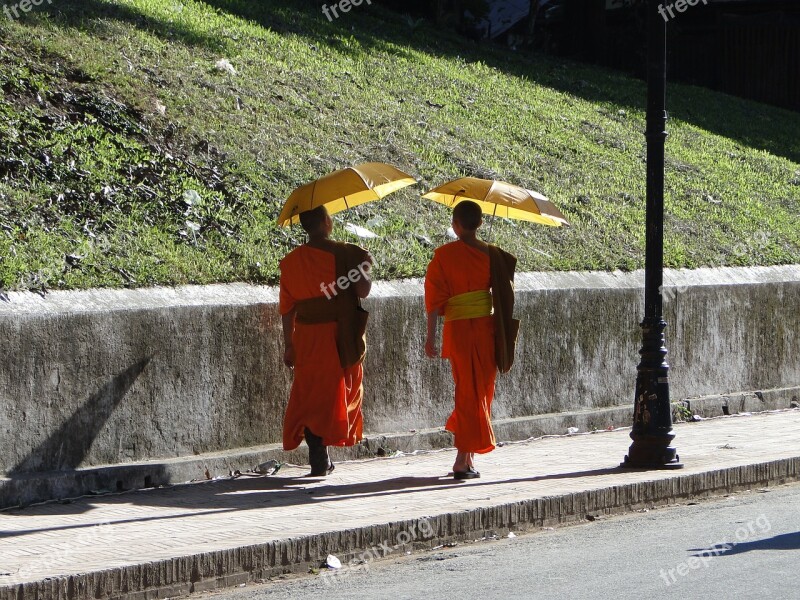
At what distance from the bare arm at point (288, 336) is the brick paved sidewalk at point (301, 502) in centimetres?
85

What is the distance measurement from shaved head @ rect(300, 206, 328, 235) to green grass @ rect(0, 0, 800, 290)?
95cm

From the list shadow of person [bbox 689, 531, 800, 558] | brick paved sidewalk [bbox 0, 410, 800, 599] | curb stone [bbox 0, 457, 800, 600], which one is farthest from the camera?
shadow of person [bbox 689, 531, 800, 558]

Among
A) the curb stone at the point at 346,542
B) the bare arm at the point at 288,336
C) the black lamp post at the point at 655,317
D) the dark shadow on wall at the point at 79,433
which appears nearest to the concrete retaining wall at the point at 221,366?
the dark shadow on wall at the point at 79,433

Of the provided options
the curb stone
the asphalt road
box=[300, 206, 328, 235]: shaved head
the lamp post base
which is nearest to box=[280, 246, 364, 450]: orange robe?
box=[300, 206, 328, 235]: shaved head

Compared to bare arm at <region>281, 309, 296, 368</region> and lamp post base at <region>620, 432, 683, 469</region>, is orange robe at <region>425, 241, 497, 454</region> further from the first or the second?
lamp post base at <region>620, 432, 683, 469</region>

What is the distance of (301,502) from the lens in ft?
24.6

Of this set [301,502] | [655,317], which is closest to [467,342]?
[655,317]

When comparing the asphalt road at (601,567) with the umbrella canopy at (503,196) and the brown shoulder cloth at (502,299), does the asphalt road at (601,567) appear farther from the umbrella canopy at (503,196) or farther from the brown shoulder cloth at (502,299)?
the umbrella canopy at (503,196)

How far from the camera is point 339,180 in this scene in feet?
26.6

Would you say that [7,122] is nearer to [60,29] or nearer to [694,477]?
[60,29]

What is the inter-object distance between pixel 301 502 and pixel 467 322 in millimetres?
1847

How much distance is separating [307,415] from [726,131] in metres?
13.8

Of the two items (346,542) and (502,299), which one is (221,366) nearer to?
(502,299)

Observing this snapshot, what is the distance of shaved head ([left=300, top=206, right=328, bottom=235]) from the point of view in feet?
27.2
